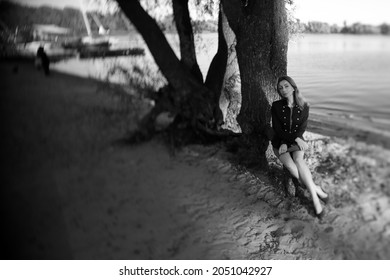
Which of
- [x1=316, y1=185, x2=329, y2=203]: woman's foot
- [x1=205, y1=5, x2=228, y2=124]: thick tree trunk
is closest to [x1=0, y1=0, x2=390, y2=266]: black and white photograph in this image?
[x1=316, y1=185, x2=329, y2=203]: woman's foot

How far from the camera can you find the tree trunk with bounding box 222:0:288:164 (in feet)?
11.1

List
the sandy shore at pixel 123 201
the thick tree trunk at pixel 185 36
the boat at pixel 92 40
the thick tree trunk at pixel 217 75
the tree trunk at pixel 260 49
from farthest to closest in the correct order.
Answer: the thick tree trunk at pixel 217 75 → the thick tree trunk at pixel 185 36 → the tree trunk at pixel 260 49 → the boat at pixel 92 40 → the sandy shore at pixel 123 201

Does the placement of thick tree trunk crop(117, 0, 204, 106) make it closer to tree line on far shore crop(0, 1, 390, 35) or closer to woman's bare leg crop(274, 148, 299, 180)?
tree line on far shore crop(0, 1, 390, 35)

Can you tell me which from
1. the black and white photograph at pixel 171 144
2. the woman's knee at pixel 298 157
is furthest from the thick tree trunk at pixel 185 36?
the woman's knee at pixel 298 157

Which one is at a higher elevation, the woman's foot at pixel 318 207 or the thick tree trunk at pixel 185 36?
the thick tree trunk at pixel 185 36

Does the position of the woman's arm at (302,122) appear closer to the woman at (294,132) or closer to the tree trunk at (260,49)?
the woman at (294,132)

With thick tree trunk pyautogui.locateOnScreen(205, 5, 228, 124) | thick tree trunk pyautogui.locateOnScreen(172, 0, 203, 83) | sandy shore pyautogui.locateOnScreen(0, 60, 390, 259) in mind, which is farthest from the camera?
thick tree trunk pyautogui.locateOnScreen(205, 5, 228, 124)

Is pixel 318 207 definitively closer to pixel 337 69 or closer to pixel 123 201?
pixel 337 69

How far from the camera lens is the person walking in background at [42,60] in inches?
120

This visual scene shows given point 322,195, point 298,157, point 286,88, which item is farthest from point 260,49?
point 322,195

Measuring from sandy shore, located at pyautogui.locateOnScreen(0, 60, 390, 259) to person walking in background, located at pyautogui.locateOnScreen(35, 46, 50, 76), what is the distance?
0.09 metres

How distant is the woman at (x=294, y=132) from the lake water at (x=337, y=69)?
373 millimetres

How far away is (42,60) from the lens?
306 cm

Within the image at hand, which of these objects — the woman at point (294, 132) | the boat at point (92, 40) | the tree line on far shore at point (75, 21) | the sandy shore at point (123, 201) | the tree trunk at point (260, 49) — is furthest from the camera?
the tree trunk at point (260, 49)
